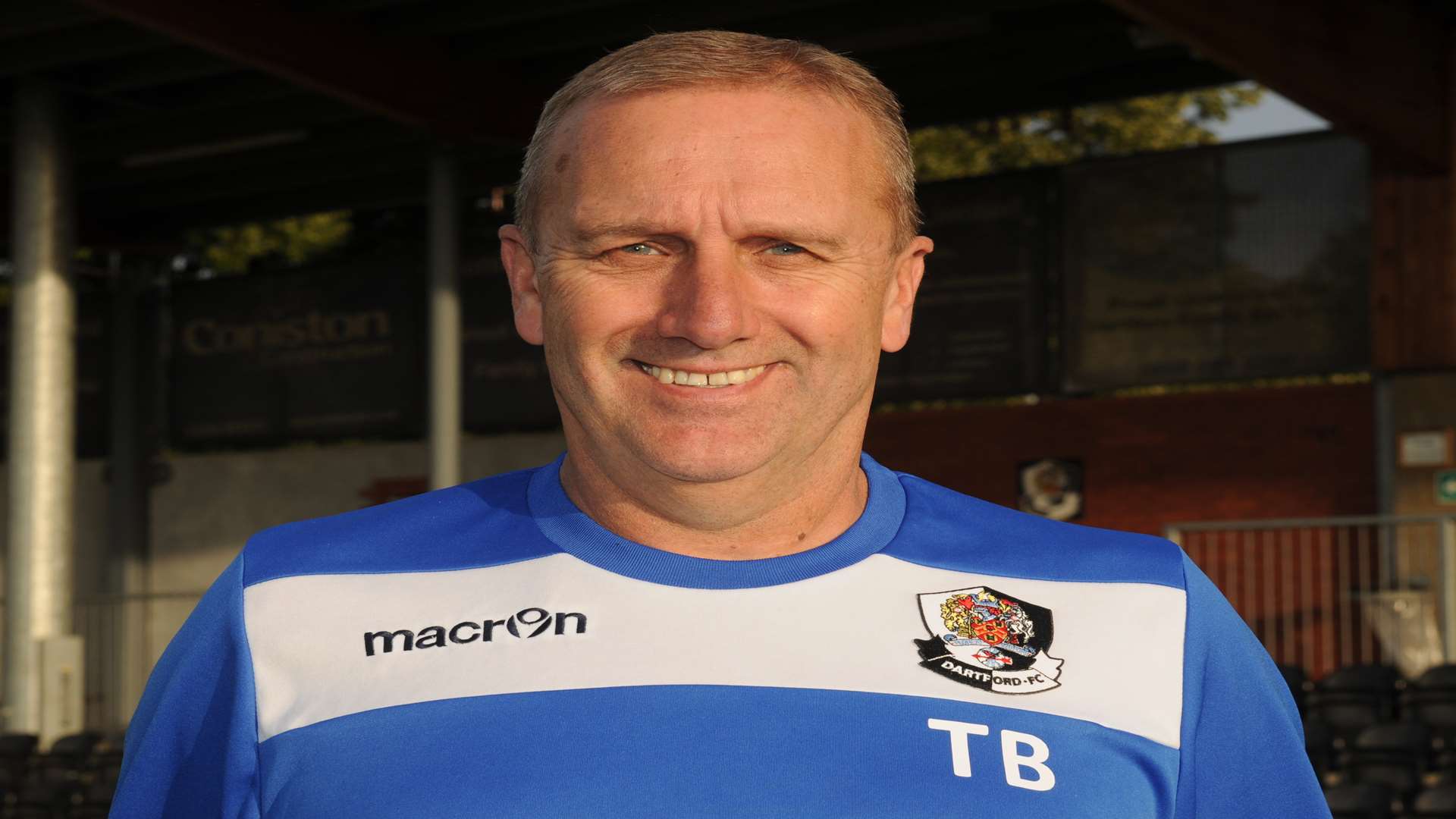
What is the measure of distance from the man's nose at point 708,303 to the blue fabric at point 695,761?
38 cm

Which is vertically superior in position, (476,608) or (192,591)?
(476,608)

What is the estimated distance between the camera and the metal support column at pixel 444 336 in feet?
45.1

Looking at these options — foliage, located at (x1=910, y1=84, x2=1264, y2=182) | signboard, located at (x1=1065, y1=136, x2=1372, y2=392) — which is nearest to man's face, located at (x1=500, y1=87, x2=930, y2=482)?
signboard, located at (x1=1065, y1=136, x2=1372, y2=392)

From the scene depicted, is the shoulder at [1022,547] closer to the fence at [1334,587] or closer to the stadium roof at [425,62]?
the fence at [1334,587]

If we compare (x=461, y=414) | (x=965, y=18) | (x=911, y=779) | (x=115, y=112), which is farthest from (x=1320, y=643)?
(x=911, y=779)

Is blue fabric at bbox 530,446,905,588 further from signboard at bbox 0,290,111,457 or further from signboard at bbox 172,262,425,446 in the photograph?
signboard at bbox 0,290,111,457

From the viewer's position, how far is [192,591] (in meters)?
18.4

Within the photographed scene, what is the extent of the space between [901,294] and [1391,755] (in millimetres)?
7022

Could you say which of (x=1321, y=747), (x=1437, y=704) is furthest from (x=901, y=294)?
(x=1437, y=704)

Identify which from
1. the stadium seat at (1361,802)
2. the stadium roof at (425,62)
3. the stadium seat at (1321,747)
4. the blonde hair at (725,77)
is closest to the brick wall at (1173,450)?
the stadium roof at (425,62)

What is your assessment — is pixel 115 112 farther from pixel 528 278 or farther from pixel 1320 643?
pixel 528 278

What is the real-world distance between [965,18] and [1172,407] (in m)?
3.76

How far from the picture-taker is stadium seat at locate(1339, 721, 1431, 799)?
26.9ft

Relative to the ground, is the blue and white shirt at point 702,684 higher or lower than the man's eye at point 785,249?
lower
